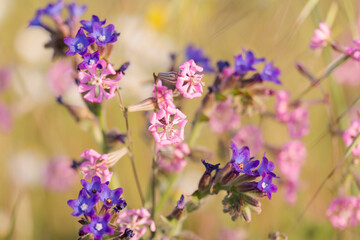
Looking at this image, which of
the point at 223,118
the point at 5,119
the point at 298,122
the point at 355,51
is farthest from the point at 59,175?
the point at 355,51

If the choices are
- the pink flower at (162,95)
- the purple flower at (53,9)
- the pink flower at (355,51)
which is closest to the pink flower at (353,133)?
the pink flower at (355,51)

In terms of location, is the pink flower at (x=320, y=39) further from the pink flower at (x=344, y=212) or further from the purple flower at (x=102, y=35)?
the purple flower at (x=102, y=35)

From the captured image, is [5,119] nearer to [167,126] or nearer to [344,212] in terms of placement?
[167,126]

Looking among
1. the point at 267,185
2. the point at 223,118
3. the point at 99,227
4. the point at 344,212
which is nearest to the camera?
the point at 99,227

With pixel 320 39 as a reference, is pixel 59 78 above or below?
above

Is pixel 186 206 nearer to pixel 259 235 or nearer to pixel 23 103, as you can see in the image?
pixel 259 235

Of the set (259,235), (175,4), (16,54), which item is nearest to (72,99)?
(16,54)
